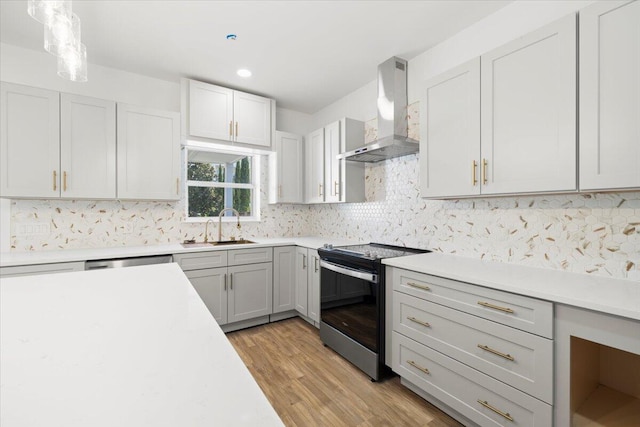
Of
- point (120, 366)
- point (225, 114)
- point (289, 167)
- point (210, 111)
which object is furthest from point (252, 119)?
point (120, 366)

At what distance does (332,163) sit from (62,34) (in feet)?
7.98

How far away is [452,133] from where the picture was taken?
2037mm

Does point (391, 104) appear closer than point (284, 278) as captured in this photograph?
Yes

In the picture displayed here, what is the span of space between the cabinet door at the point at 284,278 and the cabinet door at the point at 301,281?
0.21 feet

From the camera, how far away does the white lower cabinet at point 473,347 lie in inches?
54.5

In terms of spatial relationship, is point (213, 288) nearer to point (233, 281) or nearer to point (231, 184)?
point (233, 281)

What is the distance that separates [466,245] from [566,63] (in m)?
1.29

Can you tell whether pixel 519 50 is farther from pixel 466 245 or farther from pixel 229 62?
pixel 229 62

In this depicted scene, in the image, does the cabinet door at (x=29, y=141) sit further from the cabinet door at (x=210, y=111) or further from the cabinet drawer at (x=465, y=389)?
the cabinet drawer at (x=465, y=389)

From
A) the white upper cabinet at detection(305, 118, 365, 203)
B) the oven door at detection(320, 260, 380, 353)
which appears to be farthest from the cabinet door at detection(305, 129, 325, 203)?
the oven door at detection(320, 260, 380, 353)

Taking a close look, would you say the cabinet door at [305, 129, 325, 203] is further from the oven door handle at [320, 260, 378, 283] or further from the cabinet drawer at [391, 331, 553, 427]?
the cabinet drawer at [391, 331, 553, 427]

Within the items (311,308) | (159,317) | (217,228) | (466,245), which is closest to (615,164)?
(466,245)

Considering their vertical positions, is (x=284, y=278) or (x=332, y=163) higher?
(x=332, y=163)

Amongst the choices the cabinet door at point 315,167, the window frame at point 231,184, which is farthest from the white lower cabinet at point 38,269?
the cabinet door at point 315,167
